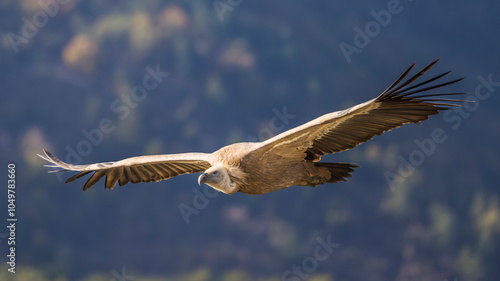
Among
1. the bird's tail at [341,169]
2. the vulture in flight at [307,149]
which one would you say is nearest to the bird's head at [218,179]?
the vulture in flight at [307,149]

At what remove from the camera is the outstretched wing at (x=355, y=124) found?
4.40 metres

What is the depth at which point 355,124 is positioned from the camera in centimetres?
484

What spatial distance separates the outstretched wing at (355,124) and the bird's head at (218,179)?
26 centimetres

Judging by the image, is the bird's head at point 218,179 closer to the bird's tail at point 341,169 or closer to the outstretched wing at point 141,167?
the outstretched wing at point 141,167

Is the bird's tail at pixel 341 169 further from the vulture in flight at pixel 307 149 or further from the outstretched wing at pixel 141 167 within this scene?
the outstretched wing at pixel 141 167

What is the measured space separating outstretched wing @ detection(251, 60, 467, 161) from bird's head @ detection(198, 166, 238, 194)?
10.1 inches

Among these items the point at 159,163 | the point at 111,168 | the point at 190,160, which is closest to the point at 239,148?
the point at 190,160

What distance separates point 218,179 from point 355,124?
101 cm

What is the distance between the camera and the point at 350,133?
4.94 meters

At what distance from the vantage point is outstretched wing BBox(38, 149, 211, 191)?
17.8 ft

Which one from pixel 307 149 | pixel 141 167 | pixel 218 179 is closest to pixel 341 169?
pixel 307 149

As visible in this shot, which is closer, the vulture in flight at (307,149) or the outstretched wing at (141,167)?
the vulture in flight at (307,149)

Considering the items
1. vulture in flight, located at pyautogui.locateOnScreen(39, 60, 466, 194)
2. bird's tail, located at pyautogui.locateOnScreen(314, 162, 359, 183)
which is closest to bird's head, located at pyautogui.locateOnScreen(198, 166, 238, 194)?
vulture in flight, located at pyautogui.locateOnScreen(39, 60, 466, 194)

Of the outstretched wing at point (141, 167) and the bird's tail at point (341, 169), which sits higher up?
the outstretched wing at point (141, 167)
